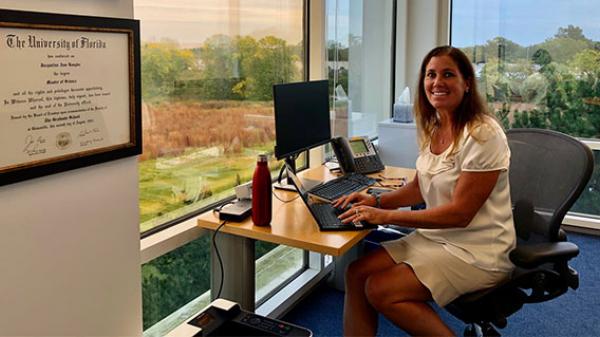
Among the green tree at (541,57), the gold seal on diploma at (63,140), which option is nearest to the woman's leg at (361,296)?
the gold seal on diploma at (63,140)

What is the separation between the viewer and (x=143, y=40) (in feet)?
6.18

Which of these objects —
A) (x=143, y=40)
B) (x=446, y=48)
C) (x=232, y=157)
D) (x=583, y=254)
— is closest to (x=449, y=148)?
(x=446, y=48)

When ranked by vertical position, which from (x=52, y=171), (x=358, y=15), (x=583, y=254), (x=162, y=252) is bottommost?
(x=583, y=254)

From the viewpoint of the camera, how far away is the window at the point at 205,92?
1.97m

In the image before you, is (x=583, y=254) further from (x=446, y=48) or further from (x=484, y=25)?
(x=446, y=48)

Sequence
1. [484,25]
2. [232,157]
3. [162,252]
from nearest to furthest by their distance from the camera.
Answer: [162,252], [232,157], [484,25]

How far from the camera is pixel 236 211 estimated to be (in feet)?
6.67

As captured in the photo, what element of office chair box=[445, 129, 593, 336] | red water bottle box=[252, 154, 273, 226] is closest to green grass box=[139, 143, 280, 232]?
red water bottle box=[252, 154, 273, 226]

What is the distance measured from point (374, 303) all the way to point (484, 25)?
10.3 ft

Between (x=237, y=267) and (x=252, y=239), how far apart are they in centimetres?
14

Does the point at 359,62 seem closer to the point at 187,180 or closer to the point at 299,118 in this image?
the point at 299,118
